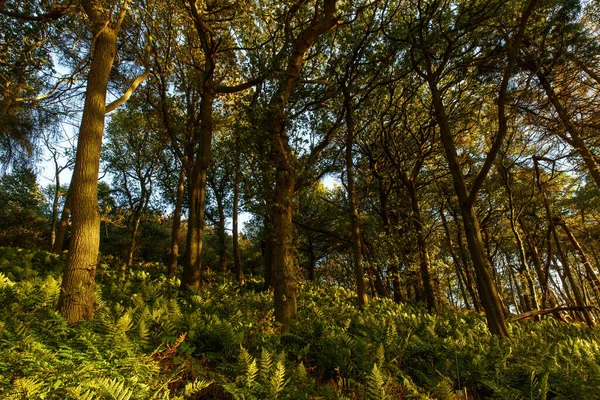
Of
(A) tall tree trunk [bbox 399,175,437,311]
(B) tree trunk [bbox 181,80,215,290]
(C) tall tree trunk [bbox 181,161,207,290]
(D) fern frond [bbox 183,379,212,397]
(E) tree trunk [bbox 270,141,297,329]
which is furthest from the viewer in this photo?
(A) tall tree trunk [bbox 399,175,437,311]

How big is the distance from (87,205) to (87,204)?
1 cm

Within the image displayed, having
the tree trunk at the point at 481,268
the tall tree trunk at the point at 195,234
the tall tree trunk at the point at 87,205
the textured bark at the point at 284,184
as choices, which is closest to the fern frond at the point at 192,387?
the tall tree trunk at the point at 87,205

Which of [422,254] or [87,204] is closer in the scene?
[87,204]

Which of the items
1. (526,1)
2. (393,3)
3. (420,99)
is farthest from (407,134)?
(526,1)

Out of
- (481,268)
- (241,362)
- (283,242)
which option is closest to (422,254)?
(481,268)

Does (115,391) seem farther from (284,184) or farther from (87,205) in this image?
(284,184)

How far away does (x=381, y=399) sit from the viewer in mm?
2473

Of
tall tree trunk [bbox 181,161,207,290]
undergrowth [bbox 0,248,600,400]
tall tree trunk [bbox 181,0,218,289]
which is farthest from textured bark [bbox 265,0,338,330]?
tall tree trunk [bbox 181,161,207,290]

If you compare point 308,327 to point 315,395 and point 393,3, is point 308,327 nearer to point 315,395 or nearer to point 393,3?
point 315,395

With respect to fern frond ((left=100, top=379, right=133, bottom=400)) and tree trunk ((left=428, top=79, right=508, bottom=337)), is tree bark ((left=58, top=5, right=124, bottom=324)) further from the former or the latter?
tree trunk ((left=428, top=79, right=508, bottom=337))

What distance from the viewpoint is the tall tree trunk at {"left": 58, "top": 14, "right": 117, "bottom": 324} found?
12.9 ft

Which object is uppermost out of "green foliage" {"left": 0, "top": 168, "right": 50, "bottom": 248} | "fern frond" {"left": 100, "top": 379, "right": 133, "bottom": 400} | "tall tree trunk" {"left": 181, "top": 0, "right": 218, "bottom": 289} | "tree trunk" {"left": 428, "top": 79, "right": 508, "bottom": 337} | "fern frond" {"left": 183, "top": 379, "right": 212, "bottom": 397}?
"green foliage" {"left": 0, "top": 168, "right": 50, "bottom": 248}

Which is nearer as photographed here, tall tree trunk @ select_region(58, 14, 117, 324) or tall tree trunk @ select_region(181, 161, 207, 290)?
tall tree trunk @ select_region(58, 14, 117, 324)

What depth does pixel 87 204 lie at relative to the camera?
422 centimetres
